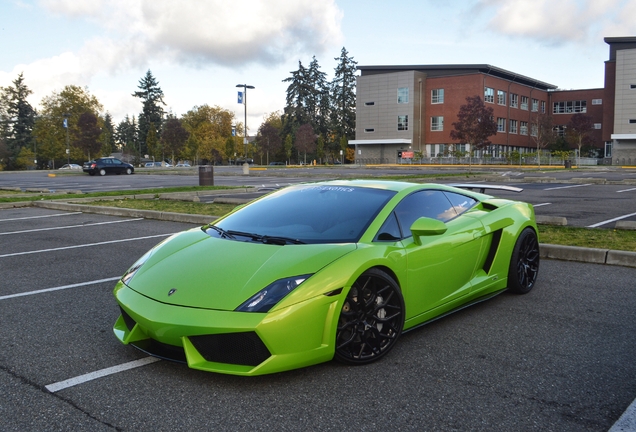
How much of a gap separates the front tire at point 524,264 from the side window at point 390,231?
1754 millimetres

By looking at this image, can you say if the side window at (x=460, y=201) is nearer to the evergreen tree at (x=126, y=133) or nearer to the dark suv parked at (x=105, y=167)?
the dark suv parked at (x=105, y=167)

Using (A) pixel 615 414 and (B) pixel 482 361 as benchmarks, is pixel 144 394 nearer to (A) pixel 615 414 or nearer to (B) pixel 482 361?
(B) pixel 482 361

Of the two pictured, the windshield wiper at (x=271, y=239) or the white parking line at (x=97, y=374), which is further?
the windshield wiper at (x=271, y=239)

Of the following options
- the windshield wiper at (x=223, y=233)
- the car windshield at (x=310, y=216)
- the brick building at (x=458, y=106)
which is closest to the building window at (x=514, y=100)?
the brick building at (x=458, y=106)

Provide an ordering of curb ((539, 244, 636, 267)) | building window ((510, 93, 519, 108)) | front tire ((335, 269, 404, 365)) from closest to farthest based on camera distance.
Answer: front tire ((335, 269, 404, 365)) → curb ((539, 244, 636, 267)) → building window ((510, 93, 519, 108))

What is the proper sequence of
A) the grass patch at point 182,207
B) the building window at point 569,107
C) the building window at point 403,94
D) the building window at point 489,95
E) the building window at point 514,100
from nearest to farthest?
the grass patch at point 182,207, the building window at point 489,95, the building window at point 403,94, the building window at point 514,100, the building window at point 569,107

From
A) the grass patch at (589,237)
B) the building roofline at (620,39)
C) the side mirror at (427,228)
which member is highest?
the building roofline at (620,39)

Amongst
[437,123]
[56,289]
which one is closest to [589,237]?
[56,289]

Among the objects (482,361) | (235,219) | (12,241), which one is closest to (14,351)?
(235,219)

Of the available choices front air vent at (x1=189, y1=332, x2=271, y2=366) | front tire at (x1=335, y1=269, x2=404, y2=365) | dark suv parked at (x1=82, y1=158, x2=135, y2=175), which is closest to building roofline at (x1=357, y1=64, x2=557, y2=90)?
dark suv parked at (x1=82, y1=158, x2=135, y2=175)

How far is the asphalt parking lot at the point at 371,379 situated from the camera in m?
3.09

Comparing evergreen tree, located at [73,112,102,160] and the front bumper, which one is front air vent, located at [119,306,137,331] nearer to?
the front bumper

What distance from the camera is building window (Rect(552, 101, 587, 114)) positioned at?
7776 centimetres

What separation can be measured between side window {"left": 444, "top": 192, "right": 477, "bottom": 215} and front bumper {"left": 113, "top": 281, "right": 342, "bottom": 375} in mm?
2099
